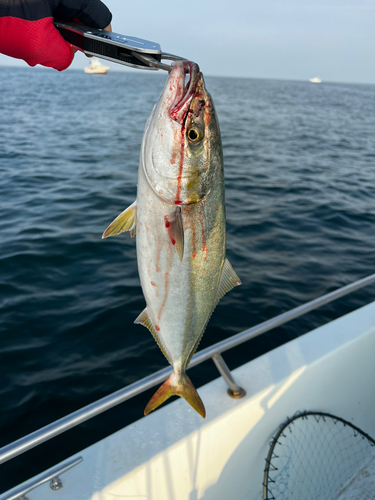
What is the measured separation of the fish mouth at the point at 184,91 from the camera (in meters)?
1.39

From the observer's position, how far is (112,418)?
177 inches

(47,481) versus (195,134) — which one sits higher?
(195,134)

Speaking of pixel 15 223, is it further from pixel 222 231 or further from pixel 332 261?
pixel 222 231

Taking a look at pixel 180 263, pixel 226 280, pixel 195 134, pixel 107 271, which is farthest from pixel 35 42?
pixel 107 271

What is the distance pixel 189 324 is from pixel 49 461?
328cm

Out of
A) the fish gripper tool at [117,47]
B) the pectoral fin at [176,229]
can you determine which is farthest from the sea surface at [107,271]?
the fish gripper tool at [117,47]

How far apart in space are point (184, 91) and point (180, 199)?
15.9 inches

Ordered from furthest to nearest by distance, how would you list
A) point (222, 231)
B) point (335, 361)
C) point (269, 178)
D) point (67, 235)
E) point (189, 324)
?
point (269, 178) < point (67, 235) < point (335, 361) < point (189, 324) < point (222, 231)

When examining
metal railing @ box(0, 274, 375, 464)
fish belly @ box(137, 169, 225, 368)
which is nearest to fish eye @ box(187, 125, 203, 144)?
fish belly @ box(137, 169, 225, 368)

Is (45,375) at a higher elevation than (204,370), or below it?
higher

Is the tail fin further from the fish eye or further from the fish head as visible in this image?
the fish eye

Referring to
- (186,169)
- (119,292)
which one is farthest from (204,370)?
(186,169)

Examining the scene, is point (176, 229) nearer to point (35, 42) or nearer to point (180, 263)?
point (180, 263)

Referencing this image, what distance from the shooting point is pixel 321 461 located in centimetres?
333
